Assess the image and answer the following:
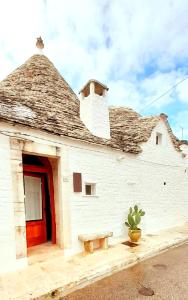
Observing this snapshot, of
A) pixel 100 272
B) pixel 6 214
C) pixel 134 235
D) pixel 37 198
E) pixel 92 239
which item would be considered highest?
pixel 37 198

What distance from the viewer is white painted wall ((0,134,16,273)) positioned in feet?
16.7

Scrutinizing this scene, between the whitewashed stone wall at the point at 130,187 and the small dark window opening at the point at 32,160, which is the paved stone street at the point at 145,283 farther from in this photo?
the small dark window opening at the point at 32,160

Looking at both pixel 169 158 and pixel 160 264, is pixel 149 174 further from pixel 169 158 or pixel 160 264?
pixel 160 264

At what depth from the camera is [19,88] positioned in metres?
8.81

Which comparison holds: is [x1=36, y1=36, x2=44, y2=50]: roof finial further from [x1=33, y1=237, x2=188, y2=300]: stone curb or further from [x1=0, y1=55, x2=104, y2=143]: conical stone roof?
[x1=33, y1=237, x2=188, y2=300]: stone curb

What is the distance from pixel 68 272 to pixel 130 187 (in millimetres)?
4266

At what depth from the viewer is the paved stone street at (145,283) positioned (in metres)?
4.38

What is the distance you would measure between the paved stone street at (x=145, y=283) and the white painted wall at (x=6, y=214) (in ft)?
5.56

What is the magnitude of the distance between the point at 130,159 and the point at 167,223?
3960 mm

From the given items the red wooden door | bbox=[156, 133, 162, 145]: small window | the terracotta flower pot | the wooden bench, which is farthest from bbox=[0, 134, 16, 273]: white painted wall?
bbox=[156, 133, 162, 145]: small window

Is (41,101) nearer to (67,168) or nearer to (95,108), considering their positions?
(95,108)

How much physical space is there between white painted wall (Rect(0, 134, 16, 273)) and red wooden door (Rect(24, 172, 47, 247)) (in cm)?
150

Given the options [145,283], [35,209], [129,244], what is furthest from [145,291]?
[35,209]

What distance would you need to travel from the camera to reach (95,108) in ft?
26.8
